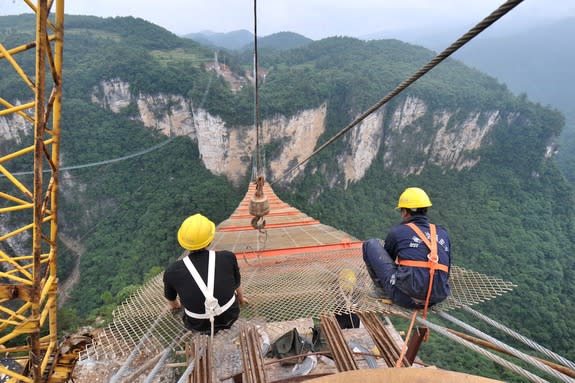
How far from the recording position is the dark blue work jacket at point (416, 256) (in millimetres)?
2031

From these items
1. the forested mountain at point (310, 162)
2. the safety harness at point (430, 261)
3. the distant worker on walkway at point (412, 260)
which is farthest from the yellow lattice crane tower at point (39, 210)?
the forested mountain at point (310, 162)

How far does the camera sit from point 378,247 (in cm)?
244

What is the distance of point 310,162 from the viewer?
34.7 m

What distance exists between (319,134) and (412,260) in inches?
1461

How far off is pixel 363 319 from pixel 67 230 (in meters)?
31.3

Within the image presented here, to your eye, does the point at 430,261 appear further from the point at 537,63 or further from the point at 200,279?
the point at 537,63

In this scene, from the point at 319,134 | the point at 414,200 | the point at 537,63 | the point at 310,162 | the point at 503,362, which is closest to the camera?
the point at 503,362

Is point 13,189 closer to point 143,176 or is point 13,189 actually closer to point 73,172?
point 73,172

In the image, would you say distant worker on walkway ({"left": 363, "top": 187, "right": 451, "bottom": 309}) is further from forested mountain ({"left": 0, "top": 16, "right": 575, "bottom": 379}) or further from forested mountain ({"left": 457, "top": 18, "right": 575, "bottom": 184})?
forested mountain ({"left": 457, "top": 18, "right": 575, "bottom": 184})

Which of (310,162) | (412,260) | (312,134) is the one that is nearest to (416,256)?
(412,260)

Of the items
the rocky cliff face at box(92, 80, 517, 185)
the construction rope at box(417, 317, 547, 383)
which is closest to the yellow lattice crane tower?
the construction rope at box(417, 317, 547, 383)

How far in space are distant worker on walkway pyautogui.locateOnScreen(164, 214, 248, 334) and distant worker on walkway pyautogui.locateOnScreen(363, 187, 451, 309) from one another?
120 centimetres

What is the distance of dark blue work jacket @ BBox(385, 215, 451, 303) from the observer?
203cm

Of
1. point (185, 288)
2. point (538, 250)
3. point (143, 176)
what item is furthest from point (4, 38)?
point (538, 250)
